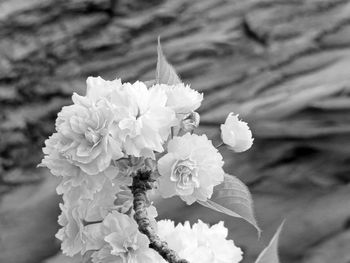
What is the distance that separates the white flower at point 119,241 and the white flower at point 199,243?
53mm

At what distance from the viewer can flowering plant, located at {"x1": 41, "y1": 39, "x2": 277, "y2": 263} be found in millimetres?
527

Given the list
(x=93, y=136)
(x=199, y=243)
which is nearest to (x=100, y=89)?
(x=93, y=136)

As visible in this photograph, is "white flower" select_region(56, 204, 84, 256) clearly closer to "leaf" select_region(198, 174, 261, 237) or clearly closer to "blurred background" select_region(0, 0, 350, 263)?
"leaf" select_region(198, 174, 261, 237)

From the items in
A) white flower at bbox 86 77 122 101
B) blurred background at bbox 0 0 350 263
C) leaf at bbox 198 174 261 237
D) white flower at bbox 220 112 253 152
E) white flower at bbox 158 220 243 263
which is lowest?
blurred background at bbox 0 0 350 263

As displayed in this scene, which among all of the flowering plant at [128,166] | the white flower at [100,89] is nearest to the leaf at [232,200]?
the flowering plant at [128,166]

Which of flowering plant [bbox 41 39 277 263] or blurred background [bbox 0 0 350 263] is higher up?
flowering plant [bbox 41 39 277 263]

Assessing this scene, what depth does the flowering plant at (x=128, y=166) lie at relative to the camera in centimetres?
53

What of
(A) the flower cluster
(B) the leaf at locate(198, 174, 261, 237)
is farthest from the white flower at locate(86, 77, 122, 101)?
(B) the leaf at locate(198, 174, 261, 237)

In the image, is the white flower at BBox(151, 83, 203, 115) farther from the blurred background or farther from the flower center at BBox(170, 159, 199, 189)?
the blurred background

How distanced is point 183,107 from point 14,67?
186cm

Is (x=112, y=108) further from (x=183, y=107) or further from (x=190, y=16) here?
(x=190, y=16)

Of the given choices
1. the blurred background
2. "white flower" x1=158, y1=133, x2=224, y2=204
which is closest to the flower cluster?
"white flower" x1=158, y1=133, x2=224, y2=204

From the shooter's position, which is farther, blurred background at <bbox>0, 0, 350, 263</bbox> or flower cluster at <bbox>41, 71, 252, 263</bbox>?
blurred background at <bbox>0, 0, 350, 263</bbox>

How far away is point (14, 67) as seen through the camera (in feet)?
7.60
